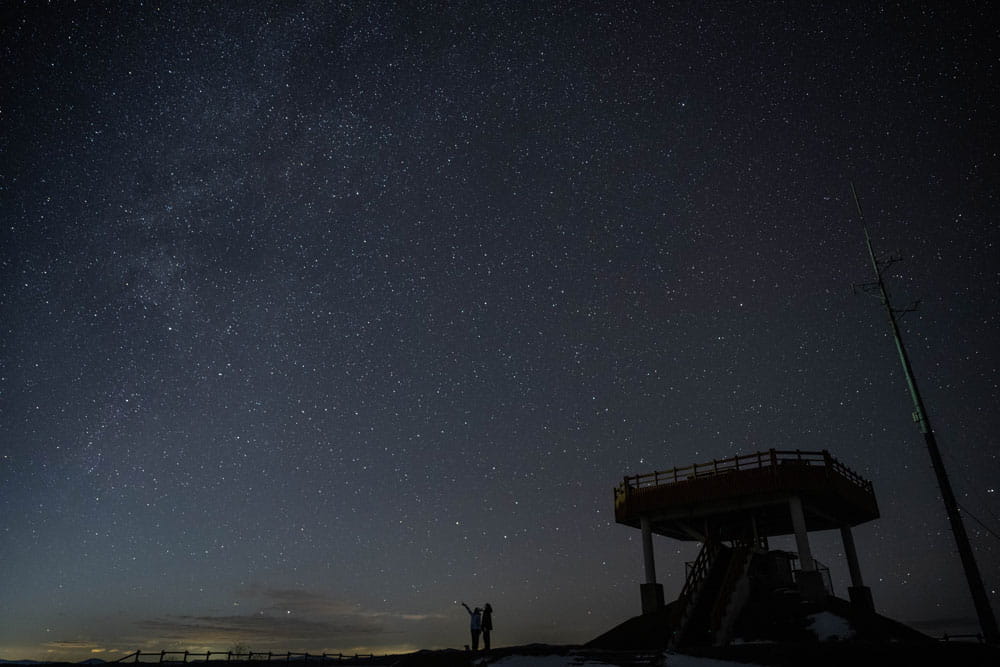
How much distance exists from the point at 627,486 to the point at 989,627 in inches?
600

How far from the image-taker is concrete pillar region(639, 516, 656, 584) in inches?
1066

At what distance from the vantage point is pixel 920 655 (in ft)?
35.6

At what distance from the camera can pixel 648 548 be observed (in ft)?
90.8

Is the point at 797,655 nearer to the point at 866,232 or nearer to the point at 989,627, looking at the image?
the point at 989,627

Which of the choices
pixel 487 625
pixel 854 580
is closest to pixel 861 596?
pixel 854 580

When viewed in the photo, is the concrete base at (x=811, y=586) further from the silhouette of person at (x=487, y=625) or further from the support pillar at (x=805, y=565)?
the silhouette of person at (x=487, y=625)

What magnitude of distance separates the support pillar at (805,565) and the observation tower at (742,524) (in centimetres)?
A: 3

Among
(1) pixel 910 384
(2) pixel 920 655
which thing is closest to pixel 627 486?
(1) pixel 910 384

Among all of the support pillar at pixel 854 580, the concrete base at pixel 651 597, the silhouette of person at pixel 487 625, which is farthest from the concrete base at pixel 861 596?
the silhouette of person at pixel 487 625

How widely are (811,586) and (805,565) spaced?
0.81m

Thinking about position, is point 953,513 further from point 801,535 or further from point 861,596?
point 861,596

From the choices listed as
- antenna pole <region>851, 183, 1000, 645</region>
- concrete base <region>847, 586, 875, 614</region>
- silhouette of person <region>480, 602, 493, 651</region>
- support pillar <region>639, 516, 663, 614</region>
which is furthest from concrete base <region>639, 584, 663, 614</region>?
antenna pole <region>851, 183, 1000, 645</region>

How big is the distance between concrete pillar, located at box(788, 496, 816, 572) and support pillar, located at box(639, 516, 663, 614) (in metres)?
6.14

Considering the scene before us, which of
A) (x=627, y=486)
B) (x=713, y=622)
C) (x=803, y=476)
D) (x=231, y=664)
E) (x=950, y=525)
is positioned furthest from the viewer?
(x=231, y=664)
